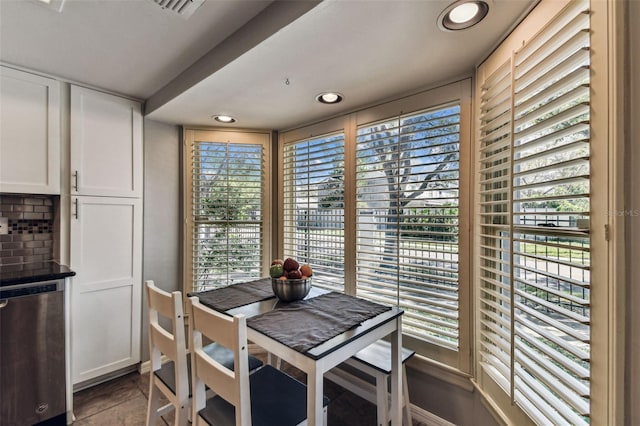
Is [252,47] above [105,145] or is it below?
above

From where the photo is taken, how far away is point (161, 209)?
101 inches

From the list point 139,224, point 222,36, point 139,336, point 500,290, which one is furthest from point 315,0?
point 139,336

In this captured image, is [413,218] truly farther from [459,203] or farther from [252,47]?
[252,47]

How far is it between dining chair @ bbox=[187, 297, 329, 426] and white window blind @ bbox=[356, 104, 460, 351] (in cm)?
91

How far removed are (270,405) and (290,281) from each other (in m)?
0.61

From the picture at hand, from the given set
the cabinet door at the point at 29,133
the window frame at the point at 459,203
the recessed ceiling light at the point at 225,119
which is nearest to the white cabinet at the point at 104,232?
the cabinet door at the point at 29,133

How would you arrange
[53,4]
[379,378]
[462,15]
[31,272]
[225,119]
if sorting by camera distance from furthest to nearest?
[225,119] < [31,272] < [379,378] < [53,4] < [462,15]

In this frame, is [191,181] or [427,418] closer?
[427,418]

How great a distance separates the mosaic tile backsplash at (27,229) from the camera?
2.01m

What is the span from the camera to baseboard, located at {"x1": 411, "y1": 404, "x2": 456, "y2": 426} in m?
1.77

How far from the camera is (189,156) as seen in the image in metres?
2.67

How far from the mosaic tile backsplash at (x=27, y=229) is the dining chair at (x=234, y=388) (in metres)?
1.72
